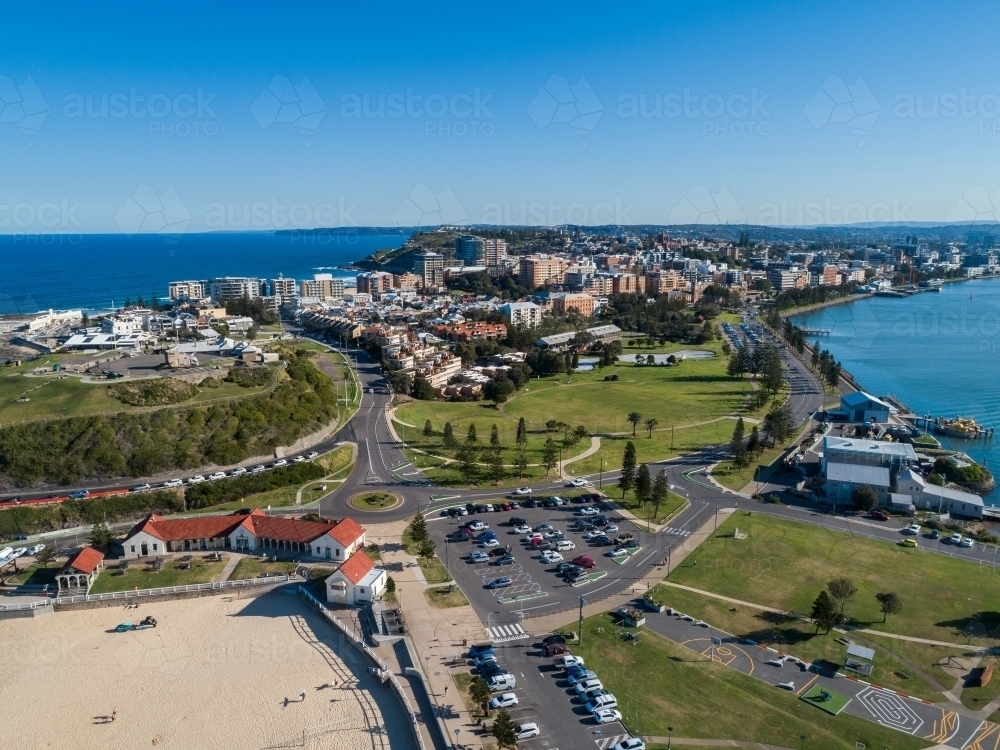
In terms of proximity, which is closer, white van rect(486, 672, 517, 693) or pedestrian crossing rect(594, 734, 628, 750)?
pedestrian crossing rect(594, 734, 628, 750)

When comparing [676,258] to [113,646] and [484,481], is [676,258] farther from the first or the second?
[113,646]

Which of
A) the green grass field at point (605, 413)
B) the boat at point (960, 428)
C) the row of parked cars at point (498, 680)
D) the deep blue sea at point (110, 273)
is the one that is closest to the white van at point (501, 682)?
the row of parked cars at point (498, 680)

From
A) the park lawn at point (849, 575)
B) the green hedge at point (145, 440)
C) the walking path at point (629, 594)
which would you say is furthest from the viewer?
the green hedge at point (145, 440)

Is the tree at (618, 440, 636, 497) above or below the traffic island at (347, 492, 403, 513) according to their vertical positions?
above

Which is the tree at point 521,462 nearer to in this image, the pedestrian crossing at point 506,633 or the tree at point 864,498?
the pedestrian crossing at point 506,633

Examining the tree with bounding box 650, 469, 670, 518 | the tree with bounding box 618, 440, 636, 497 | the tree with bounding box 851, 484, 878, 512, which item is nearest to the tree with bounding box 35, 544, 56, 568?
the tree with bounding box 618, 440, 636, 497

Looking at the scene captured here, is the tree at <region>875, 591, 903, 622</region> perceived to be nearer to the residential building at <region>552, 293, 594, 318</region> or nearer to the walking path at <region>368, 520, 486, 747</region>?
the walking path at <region>368, 520, 486, 747</region>

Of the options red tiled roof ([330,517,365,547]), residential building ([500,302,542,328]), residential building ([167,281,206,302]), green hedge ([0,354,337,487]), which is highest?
residential building ([167,281,206,302])

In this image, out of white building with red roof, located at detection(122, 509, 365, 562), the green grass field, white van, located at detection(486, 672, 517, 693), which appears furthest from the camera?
the green grass field

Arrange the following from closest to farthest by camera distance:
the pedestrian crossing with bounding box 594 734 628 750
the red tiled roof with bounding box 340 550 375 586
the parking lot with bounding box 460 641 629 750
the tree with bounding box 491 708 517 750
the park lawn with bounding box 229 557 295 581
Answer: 1. the tree with bounding box 491 708 517 750
2. the pedestrian crossing with bounding box 594 734 628 750
3. the parking lot with bounding box 460 641 629 750
4. the red tiled roof with bounding box 340 550 375 586
5. the park lawn with bounding box 229 557 295 581
